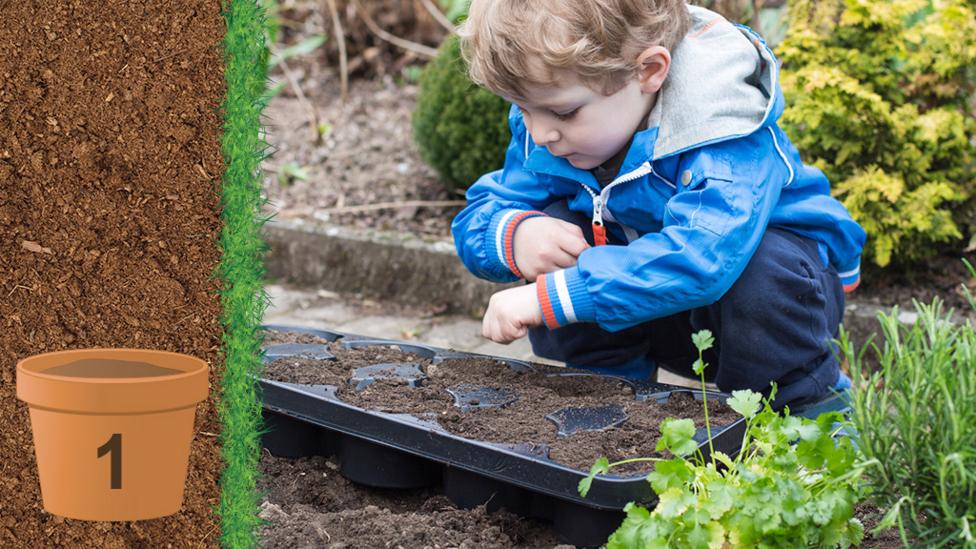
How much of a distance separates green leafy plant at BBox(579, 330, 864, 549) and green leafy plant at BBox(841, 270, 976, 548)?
0.06 m

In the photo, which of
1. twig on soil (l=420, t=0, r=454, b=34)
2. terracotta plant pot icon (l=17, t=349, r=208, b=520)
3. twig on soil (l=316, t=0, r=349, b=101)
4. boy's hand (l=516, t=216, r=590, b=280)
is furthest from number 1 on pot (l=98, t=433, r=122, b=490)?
twig on soil (l=316, t=0, r=349, b=101)

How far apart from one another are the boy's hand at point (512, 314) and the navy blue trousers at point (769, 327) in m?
0.42

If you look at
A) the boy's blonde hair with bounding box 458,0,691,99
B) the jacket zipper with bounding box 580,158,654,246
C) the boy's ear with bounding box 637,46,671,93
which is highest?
the boy's blonde hair with bounding box 458,0,691,99

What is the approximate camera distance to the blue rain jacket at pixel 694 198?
232 cm

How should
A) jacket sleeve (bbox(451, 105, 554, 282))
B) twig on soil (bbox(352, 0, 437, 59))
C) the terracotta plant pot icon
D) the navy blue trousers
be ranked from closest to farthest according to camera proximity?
the terracotta plant pot icon < the navy blue trousers < jacket sleeve (bbox(451, 105, 554, 282)) < twig on soil (bbox(352, 0, 437, 59))

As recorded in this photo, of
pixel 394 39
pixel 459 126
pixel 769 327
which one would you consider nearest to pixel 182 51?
pixel 769 327

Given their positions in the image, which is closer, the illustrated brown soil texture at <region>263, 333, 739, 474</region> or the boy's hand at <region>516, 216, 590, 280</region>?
the illustrated brown soil texture at <region>263, 333, 739, 474</region>

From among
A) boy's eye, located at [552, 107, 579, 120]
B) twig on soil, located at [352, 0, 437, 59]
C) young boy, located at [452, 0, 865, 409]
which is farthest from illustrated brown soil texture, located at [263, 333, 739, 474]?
twig on soil, located at [352, 0, 437, 59]

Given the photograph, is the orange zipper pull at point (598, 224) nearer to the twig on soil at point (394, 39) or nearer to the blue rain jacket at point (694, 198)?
the blue rain jacket at point (694, 198)

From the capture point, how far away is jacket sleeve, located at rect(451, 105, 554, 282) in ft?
8.93

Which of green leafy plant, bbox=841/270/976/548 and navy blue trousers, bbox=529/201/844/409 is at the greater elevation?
green leafy plant, bbox=841/270/976/548

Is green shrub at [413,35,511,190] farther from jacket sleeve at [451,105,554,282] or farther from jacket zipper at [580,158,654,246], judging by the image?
jacket zipper at [580,158,654,246]

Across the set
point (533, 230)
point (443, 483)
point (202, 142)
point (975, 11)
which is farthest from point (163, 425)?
point (975, 11)

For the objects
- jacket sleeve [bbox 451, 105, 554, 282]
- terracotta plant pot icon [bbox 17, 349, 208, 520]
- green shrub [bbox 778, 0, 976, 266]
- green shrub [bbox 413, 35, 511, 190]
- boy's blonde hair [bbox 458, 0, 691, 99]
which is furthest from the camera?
green shrub [bbox 413, 35, 511, 190]
